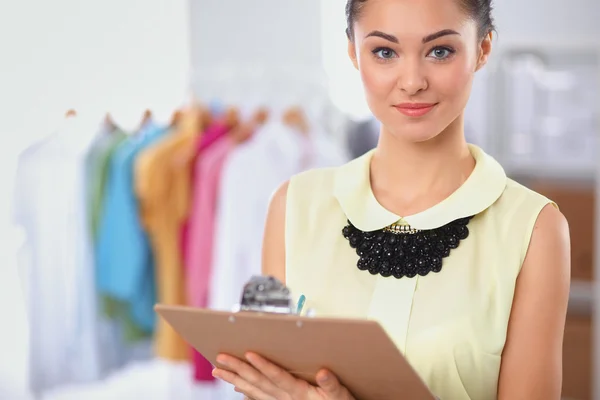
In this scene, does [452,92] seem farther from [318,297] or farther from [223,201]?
[223,201]

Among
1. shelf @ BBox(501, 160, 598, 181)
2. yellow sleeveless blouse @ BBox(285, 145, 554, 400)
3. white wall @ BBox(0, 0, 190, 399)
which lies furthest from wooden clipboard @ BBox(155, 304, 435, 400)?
shelf @ BBox(501, 160, 598, 181)

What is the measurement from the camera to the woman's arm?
142 cm

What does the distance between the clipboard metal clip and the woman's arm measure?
1.34 feet

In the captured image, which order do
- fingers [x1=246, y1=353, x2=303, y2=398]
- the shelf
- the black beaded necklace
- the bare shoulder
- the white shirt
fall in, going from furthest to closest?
the shelf < the white shirt < the bare shoulder < the black beaded necklace < fingers [x1=246, y1=353, x2=303, y2=398]

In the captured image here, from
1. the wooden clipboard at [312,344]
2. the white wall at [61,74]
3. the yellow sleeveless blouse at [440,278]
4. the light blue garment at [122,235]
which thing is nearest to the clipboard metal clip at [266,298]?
the wooden clipboard at [312,344]

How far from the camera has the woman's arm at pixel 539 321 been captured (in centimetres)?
142

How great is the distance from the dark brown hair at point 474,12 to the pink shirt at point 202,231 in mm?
1775

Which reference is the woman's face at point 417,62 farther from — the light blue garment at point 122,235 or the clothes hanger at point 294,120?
the clothes hanger at point 294,120

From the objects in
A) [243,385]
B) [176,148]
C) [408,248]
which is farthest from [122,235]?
[243,385]

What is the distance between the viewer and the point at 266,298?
4.11 ft

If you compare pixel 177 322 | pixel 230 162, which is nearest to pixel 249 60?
pixel 230 162

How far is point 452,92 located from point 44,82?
116cm

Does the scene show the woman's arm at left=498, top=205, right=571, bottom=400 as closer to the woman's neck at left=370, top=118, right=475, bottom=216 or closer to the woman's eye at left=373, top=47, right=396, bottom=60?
the woman's neck at left=370, top=118, right=475, bottom=216

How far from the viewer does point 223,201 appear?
10.6 ft
